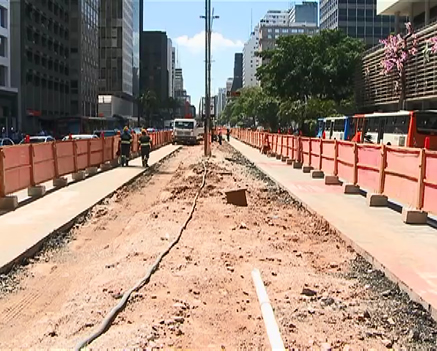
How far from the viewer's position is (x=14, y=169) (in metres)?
14.0

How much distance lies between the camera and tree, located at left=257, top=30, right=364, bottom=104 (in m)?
54.0

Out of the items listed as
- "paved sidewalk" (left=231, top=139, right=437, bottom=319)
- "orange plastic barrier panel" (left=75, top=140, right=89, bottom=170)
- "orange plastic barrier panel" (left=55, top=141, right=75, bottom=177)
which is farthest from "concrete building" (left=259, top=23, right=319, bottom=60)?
"paved sidewalk" (left=231, top=139, right=437, bottom=319)

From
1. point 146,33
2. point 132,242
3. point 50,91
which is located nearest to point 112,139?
point 132,242

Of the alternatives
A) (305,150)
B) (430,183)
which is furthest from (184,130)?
(430,183)

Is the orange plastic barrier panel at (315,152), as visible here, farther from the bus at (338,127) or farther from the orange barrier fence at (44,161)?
the bus at (338,127)

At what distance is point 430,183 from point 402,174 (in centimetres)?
152

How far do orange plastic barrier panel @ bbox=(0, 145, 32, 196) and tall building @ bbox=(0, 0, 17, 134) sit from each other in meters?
50.9

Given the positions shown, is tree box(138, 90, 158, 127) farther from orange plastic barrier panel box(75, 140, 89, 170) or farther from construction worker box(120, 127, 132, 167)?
orange plastic barrier panel box(75, 140, 89, 170)

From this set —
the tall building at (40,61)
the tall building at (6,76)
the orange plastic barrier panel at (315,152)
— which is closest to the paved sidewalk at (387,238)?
the orange plastic barrier panel at (315,152)

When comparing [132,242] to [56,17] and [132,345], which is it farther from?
[56,17]

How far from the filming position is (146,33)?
196500 millimetres

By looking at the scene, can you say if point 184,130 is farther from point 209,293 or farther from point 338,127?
point 209,293

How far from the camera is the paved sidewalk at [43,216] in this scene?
927cm

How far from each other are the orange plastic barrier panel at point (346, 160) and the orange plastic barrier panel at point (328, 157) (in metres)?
0.87
